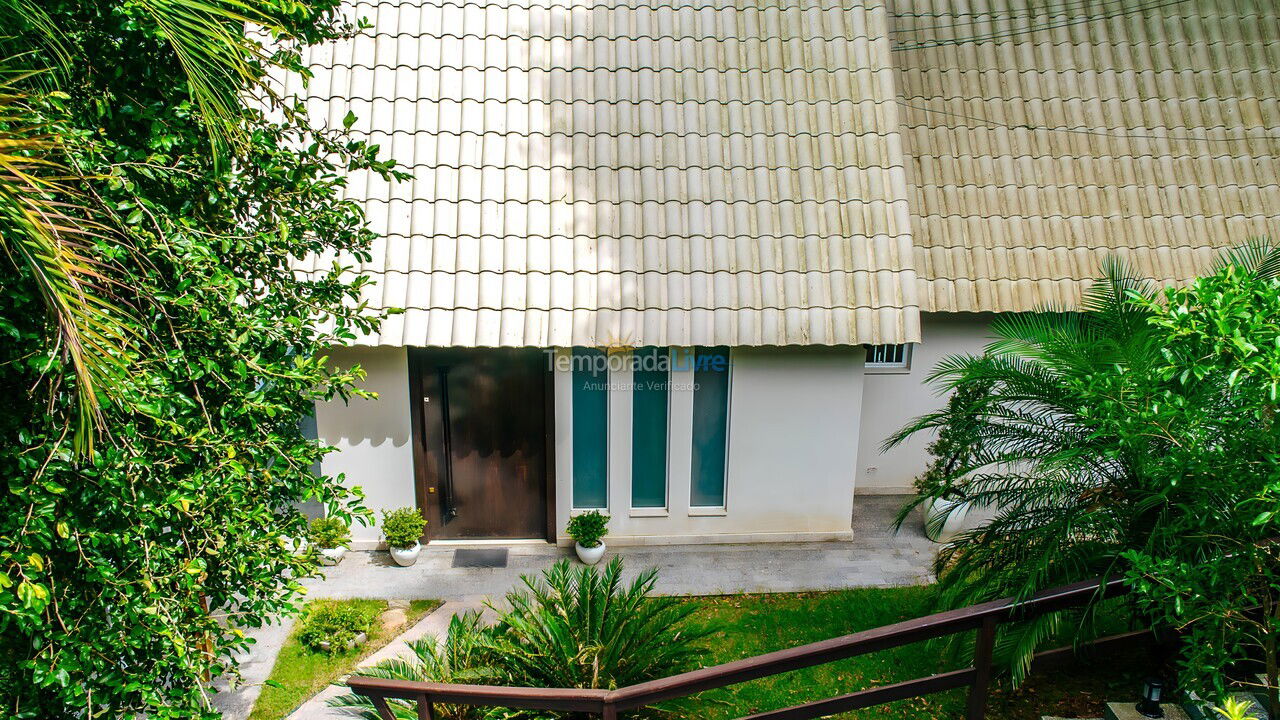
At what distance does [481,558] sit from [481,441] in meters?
1.34

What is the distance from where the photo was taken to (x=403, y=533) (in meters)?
8.52

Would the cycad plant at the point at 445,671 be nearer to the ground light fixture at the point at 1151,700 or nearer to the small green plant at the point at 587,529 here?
the small green plant at the point at 587,529

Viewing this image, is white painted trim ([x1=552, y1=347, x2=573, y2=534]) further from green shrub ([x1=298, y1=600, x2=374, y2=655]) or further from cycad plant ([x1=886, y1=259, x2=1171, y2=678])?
cycad plant ([x1=886, y1=259, x2=1171, y2=678])

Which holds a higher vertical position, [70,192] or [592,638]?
[70,192]

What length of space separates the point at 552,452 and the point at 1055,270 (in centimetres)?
638

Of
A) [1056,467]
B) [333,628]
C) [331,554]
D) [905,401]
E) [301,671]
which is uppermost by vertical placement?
[1056,467]

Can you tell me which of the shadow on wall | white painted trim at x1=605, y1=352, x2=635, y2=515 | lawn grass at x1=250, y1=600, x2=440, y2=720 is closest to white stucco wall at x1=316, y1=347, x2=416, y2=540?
the shadow on wall

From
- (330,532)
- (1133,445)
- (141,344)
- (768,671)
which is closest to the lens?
(141,344)

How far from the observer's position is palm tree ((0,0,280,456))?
10.6ft

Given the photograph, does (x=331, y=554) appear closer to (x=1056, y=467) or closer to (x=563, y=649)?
→ (x=563, y=649)

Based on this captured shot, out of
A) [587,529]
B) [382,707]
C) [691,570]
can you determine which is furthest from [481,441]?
[382,707]

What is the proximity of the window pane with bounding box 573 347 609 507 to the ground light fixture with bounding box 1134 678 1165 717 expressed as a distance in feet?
17.9

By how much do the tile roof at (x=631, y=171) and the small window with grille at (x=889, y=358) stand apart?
1895 mm

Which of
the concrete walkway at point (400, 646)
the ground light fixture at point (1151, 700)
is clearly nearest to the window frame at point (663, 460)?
the concrete walkway at point (400, 646)
